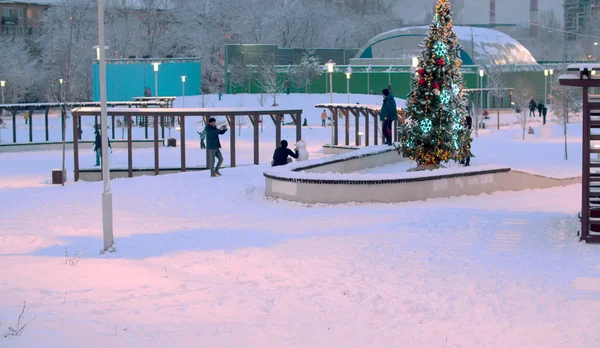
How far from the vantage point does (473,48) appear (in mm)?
75438

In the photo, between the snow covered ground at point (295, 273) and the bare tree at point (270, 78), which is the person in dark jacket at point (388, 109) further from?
the bare tree at point (270, 78)

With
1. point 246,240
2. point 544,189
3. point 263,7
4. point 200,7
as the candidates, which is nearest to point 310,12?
point 263,7

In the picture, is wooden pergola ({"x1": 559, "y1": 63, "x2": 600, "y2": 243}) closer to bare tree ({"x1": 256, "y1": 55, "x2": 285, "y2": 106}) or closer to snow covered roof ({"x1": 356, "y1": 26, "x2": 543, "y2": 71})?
bare tree ({"x1": 256, "y1": 55, "x2": 285, "y2": 106})

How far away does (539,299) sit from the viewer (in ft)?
33.1

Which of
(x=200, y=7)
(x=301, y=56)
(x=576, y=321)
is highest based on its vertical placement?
(x=200, y=7)

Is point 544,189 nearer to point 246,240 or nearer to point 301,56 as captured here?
point 246,240

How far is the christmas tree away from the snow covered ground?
2313 mm

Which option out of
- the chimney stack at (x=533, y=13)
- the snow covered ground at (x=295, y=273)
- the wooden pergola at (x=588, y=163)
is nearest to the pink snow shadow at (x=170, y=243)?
the snow covered ground at (x=295, y=273)

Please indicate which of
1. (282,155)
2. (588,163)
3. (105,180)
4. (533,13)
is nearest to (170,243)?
(105,180)

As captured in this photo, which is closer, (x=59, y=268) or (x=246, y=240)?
(x=59, y=268)

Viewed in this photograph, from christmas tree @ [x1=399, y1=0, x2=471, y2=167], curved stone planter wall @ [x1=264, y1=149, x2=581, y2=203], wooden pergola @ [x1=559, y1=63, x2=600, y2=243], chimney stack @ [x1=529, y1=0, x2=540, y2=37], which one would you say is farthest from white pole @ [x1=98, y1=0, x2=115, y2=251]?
chimney stack @ [x1=529, y1=0, x2=540, y2=37]

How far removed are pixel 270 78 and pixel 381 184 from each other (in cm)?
5426

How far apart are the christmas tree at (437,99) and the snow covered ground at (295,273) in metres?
2.31

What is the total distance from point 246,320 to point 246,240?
4755mm
